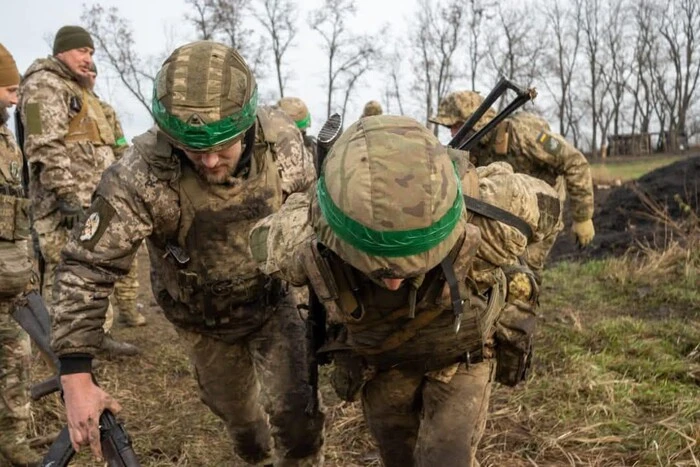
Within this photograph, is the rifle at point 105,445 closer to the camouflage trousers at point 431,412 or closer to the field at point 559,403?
the camouflage trousers at point 431,412

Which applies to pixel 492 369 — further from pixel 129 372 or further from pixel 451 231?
pixel 129 372

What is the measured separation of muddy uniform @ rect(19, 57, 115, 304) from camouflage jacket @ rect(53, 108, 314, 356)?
7.48 feet

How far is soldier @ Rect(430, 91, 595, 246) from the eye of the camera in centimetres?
517

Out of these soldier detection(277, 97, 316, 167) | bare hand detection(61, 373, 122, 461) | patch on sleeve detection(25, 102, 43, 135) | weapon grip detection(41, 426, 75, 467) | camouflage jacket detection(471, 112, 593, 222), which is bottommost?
weapon grip detection(41, 426, 75, 467)

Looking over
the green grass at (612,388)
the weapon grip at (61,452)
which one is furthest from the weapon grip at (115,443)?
the green grass at (612,388)

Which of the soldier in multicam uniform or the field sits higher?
the soldier in multicam uniform

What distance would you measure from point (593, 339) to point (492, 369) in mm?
3087

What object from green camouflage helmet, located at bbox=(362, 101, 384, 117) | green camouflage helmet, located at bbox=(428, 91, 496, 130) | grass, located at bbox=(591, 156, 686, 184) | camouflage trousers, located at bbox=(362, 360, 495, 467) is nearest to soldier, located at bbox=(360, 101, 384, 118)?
green camouflage helmet, located at bbox=(362, 101, 384, 117)

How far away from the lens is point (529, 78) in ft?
125

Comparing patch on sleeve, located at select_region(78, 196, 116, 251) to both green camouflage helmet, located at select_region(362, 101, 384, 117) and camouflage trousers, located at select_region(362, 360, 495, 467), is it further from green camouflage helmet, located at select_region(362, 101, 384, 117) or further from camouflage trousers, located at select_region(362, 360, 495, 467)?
green camouflage helmet, located at select_region(362, 101, 384, 117)

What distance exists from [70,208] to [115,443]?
306cm

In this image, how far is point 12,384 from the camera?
3.65 meters

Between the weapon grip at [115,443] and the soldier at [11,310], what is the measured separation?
1.39m

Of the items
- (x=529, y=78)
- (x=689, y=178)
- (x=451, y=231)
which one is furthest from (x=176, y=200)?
(x=529, y=78)
